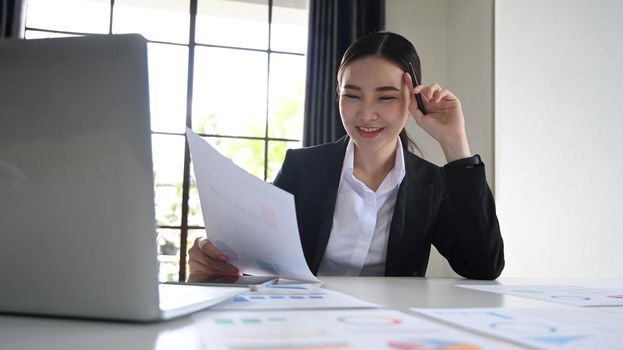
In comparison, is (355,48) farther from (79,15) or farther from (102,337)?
(79,15)

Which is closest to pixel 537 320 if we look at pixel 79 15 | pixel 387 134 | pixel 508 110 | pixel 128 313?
pixel 128 313

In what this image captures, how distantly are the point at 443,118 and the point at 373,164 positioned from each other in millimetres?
229

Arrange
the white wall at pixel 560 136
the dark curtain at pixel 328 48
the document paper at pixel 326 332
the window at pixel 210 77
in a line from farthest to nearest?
the window at pixel 210 77 → the dark curtain at pixel 328 48 → the white wall at pixel 560 136 → the document paper at pixel 326 332

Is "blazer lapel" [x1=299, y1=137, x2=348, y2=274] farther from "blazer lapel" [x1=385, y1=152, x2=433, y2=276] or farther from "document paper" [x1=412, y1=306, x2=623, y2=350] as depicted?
"document paper" [x1=412, y1=306, x2=623, y2=350]

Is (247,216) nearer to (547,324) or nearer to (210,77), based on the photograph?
(547,324)

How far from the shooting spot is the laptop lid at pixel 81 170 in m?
0.39

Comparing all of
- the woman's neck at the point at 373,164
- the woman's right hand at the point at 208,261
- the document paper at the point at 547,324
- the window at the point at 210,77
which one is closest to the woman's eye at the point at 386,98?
the woman's neck at the point at 373,164

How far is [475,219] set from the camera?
1.12 meters

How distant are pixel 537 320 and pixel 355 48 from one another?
1.07 m

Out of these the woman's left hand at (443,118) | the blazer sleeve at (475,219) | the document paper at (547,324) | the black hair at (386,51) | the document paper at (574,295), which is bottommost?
the document paper at (574,295)

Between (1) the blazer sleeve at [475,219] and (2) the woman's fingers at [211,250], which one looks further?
(1) the blazer sleeve at [475,219]

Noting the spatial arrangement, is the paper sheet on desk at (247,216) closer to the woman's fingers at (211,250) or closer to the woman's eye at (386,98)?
the woman's fingers at (211,250)

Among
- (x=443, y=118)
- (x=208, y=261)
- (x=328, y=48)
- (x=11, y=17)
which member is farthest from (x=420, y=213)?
(x=11, y=17)

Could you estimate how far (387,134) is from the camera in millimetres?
1380
